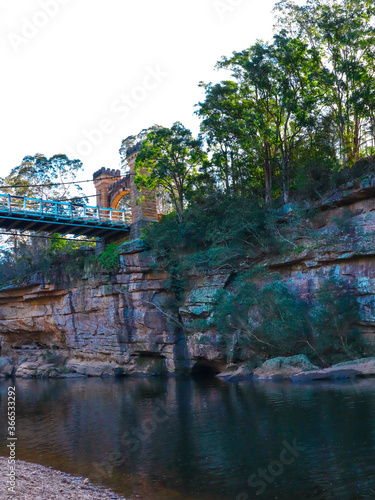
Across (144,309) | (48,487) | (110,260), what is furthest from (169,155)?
(48,487)

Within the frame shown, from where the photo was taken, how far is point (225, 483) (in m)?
7.91

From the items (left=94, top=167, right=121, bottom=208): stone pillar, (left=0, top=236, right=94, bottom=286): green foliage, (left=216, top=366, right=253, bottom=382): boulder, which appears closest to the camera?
(left=216, top=366, right=253, bottom=382): boulder

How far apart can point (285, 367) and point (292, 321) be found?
216 centimetres

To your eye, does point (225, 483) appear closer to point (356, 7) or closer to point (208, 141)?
point (208, 141)

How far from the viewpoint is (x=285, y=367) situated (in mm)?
20234

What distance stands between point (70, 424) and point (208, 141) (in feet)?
66.7

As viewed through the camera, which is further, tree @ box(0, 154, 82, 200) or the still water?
tree @ box(0, 154, 82, 200)

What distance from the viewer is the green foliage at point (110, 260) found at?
3127 cm

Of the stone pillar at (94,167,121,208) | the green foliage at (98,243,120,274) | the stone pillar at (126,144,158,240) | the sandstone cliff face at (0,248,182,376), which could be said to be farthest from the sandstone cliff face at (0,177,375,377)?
the stone pillar at (94,167,121,208)

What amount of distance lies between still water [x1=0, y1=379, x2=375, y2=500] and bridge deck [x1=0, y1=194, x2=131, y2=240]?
15.0 metres

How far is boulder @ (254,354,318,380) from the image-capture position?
64.8ft

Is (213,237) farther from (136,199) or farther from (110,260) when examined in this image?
(136,199)

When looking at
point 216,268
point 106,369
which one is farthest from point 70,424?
point 106,369

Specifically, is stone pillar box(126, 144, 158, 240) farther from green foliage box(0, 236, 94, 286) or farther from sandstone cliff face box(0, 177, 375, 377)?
green foliage box(0, 236, 94, 286)
